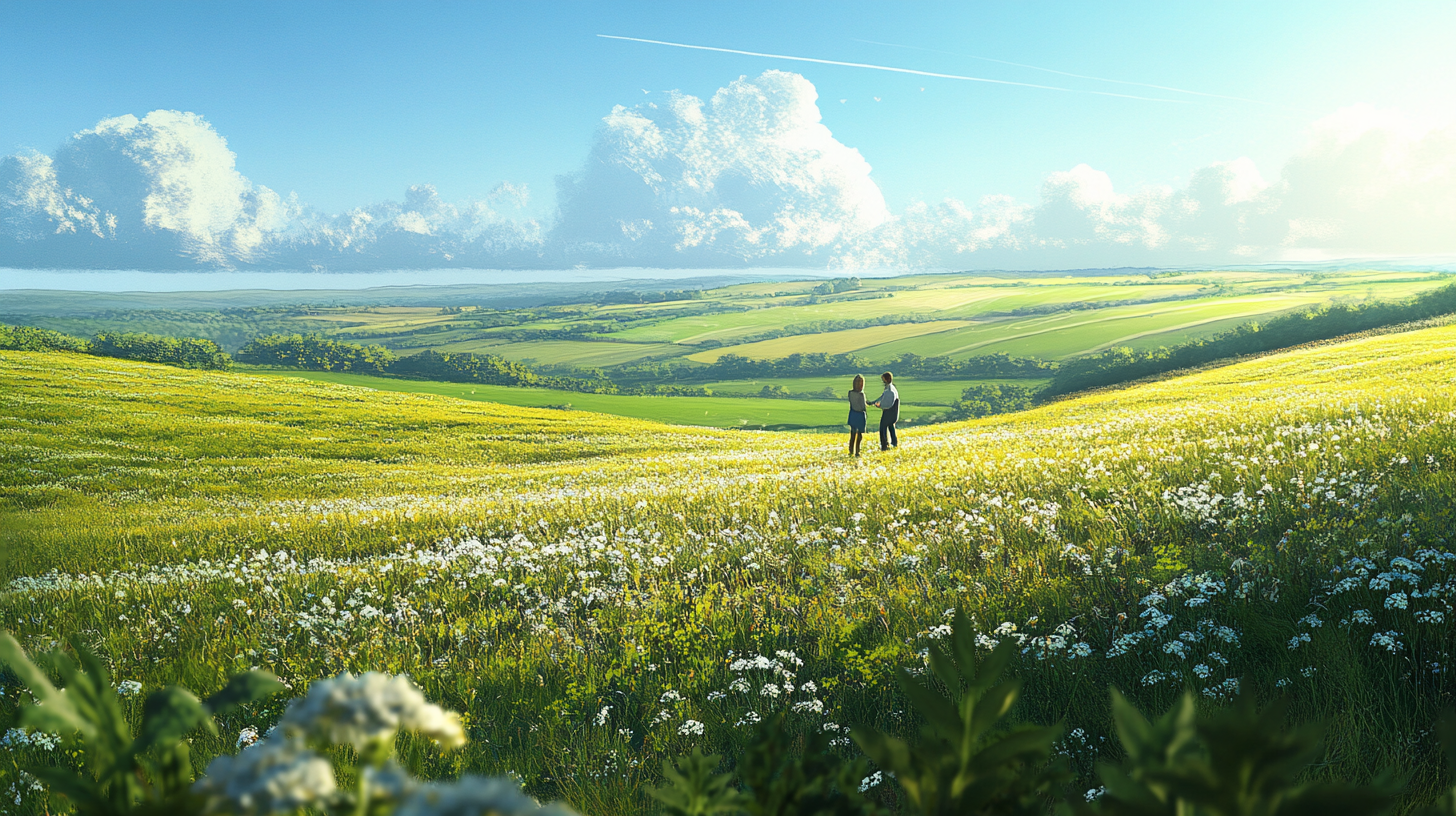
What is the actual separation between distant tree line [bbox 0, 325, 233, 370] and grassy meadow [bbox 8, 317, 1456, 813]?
11603 cm

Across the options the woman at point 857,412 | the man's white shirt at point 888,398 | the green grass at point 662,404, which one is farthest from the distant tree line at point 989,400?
the man's white shirt at point 888,398

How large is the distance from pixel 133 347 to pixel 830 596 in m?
137

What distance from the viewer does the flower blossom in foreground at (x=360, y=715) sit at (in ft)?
2.83

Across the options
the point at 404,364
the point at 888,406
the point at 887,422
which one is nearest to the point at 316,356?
the point at 404,364

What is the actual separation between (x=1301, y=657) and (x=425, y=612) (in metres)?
6.65

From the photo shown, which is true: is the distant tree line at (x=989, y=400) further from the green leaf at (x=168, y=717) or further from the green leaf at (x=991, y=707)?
the green leaf at (x=168, y=717)

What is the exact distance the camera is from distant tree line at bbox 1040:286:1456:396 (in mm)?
90188

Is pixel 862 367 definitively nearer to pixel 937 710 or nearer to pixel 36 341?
pixel 36 341

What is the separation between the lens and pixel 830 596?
5.98 m

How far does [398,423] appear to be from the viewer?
58094 mm

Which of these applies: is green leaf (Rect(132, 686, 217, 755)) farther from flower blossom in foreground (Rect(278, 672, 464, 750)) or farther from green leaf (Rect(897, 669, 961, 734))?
green leaf (Rect(897, 669, 961, 734))

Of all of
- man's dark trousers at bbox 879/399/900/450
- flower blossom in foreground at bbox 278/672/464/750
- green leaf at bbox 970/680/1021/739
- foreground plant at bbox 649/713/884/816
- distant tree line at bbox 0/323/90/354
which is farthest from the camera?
distant tree line at bbox 0/323/90/354

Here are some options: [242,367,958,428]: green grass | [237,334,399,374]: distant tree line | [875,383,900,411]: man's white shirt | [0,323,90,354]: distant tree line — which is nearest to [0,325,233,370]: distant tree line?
[0,323,90,354]: distant tree line

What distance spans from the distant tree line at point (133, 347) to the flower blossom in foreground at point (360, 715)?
125 m
